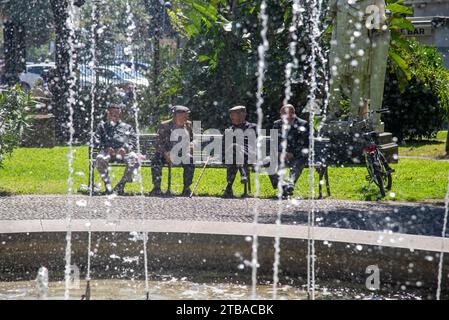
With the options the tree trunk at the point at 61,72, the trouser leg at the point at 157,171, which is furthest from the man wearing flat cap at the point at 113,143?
the tree trunk at the point at 61,72

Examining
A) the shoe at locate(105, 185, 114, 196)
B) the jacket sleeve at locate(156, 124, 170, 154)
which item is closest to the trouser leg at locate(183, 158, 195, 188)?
the jacket sleeve at locate(156, 124, 170, 154)

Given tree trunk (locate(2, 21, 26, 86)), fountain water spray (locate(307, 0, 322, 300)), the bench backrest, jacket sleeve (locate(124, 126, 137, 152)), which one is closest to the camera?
fountain water spray (locate(307, 0, 322, 300))

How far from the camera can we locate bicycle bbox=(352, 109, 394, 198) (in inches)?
462

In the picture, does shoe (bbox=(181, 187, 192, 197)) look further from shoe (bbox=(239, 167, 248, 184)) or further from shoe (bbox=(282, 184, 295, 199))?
shoe (bbox=(282, 184, 295, 199))

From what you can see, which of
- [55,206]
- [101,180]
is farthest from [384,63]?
[55,206]

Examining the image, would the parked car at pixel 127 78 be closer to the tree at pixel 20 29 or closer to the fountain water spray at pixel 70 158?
the fountain water spray at pixel 70 158

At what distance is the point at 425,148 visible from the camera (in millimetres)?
18719

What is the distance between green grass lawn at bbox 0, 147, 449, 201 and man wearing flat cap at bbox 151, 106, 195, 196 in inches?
10.1

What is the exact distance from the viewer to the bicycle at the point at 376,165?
11727 millimetres

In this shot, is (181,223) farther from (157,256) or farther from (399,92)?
(399,92)

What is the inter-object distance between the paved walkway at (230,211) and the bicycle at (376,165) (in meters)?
0.70
